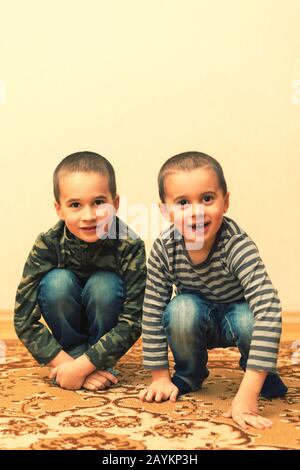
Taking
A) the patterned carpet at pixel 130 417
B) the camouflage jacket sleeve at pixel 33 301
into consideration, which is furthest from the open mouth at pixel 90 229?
the patterned carpet at pixel 130 417

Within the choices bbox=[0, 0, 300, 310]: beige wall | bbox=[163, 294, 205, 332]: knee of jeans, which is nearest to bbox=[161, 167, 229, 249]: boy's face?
bbox=[163, 294, 205, 332]: knee of jeans

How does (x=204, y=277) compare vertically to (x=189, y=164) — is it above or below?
below

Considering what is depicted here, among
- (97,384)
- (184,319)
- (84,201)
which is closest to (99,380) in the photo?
(97,384)

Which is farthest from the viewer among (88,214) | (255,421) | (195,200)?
(88,214)

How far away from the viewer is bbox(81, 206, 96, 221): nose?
1.30 m

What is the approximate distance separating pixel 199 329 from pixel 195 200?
244 millimetres

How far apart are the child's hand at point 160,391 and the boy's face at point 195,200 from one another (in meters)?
0.29

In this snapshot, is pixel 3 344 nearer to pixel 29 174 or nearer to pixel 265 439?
pixel 29 174

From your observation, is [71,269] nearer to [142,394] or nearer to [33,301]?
[33,301]

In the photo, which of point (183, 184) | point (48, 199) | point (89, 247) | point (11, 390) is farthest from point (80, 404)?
point (48, 199)

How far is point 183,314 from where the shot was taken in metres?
1.24

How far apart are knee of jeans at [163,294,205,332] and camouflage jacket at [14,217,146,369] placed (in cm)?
13
